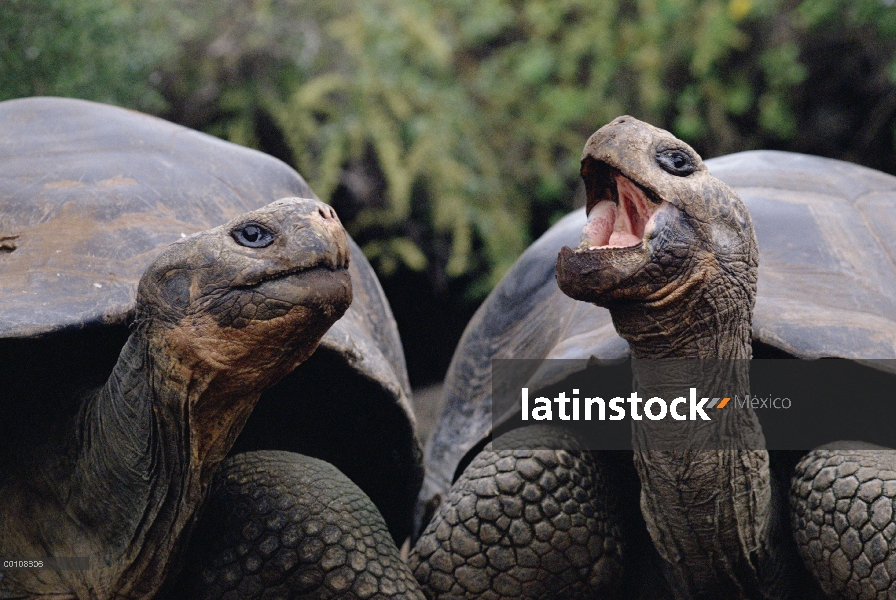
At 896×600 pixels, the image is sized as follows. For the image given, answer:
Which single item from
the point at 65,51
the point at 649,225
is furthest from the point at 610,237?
the point at 65,51

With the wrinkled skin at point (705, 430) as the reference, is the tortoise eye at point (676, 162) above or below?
above

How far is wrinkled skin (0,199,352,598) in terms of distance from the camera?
1908mm

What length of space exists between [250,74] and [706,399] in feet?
15.5

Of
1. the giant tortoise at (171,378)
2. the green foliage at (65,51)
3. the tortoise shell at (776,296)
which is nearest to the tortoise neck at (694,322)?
the tortoise shell at (776,296)

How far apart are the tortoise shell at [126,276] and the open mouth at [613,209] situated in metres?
0.70

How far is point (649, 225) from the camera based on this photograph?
6.71 feet

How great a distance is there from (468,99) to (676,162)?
551 cm

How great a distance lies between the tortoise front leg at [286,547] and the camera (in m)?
2.31

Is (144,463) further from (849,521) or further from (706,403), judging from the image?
(849,521)

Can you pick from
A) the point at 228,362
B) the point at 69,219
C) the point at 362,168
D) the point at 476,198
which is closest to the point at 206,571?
the point at 228,362

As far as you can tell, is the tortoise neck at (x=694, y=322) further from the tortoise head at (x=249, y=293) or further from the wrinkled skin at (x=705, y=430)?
the tortoise head at (x=249, y=293)

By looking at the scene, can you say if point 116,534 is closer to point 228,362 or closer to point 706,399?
point 228,362

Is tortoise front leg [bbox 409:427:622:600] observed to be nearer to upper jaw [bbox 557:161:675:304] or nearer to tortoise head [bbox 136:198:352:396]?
upper jaw [bbox 557:161:675:304]

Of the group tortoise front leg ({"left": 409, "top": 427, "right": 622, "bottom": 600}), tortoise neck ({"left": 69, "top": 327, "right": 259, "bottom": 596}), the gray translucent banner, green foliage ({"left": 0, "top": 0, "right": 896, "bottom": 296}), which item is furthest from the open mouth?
green foliage ({"left": 0, "top": 0, "right": 896, "bottom": 296})
